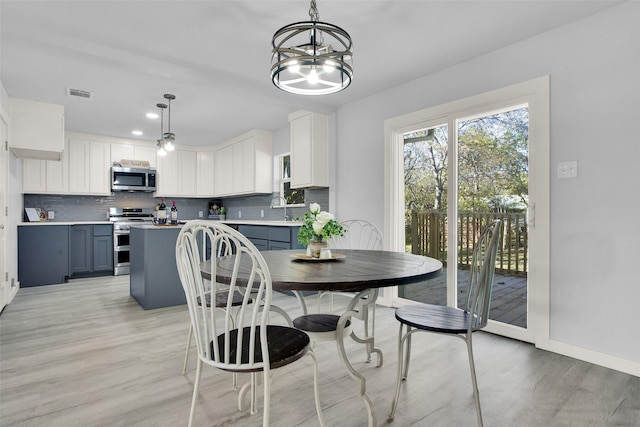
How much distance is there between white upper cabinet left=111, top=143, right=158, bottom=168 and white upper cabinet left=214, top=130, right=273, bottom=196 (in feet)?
4.22

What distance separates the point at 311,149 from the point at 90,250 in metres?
3.84

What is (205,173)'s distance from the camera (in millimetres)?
6746

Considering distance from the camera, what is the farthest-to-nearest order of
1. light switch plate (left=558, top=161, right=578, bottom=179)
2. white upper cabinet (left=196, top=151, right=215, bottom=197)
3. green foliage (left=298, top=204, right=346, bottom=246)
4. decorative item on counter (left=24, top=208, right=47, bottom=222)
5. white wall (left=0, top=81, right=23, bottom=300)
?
1. white upper cabinet (left=196, top=151, right=215, bottom=197)
2. decorative item on counter (left=24, top=208, right=47, bottom=222)
3. white wall (left=0, top=81, right=23, bottom=300)
4. light switch plate (left=558, top=161, right=578, bottom=179)
5. green foliage (left=298, top=204, right=346, bottom=246)

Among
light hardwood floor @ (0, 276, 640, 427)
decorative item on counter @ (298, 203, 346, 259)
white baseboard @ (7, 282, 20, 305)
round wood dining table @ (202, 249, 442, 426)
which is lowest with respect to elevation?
light hardwood floor @ (0, 276, 640, 427)

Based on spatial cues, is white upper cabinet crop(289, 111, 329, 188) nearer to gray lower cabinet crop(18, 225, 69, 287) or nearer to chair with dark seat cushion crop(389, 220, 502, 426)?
chair with dark seat cushion crop(389, 220, 502, 426)

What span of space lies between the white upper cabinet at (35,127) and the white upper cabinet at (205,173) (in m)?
2.68

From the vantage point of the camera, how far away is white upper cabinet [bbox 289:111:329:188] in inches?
169

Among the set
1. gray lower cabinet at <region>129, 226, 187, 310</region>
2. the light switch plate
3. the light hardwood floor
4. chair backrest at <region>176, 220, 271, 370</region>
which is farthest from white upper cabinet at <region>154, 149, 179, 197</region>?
the light switch plate

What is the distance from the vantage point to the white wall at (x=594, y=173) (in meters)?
2.17

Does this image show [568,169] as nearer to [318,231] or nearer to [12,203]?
[318,231]

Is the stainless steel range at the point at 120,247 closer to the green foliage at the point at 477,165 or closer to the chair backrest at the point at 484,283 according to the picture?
the green foliage at the point at 477,165

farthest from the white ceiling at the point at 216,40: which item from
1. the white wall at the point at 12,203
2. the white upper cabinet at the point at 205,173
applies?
the white upper cabinet at the point at 205,173

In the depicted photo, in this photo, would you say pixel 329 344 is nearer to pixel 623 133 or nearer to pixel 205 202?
pixel 623 133

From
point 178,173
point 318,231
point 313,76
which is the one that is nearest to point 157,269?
point 318,231
